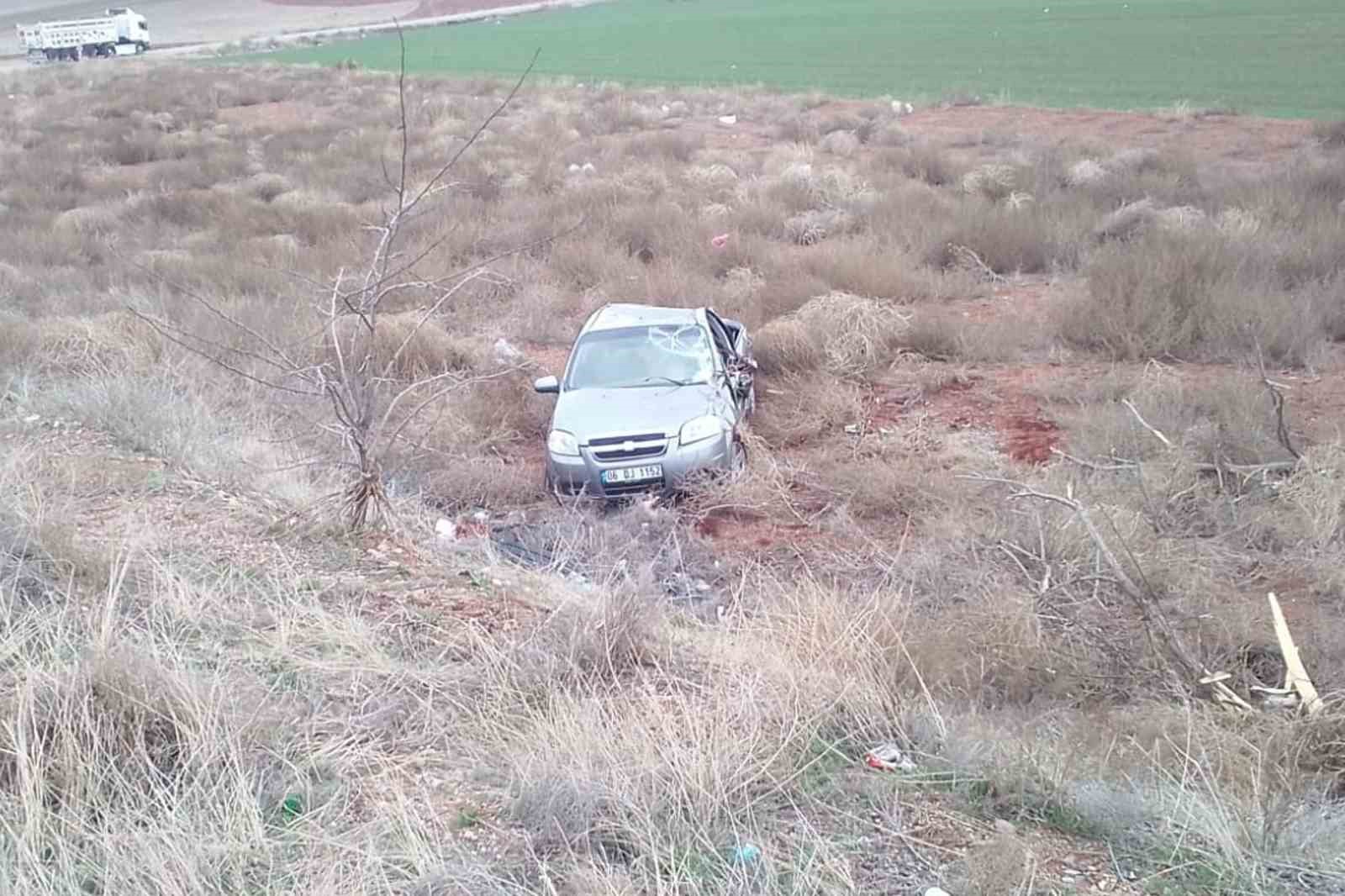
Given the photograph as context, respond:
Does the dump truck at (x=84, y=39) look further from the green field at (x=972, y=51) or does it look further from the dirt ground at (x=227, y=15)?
the green field at (x=972, y=51)

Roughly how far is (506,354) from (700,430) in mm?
4993

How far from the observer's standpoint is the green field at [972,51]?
33.5 metres

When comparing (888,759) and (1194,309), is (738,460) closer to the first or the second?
(888,759)

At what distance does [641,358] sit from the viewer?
10.4 m

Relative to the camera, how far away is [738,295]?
15.2 meters

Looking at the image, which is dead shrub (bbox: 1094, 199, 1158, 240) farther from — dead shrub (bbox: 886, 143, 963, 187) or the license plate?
the license plate

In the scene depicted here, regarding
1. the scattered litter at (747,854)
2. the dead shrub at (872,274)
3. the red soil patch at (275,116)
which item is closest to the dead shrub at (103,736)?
the scattered litter at (747,854)

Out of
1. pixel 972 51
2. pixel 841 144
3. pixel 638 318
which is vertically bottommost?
pixel 638 318

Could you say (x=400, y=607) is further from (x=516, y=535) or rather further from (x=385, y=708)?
(x=516, y=535)

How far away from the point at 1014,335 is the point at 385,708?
35.6 feet

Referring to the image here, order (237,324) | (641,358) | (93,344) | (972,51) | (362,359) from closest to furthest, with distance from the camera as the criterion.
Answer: (237,324) → (641,358) → (93,344) → (362,359) → (972,51)

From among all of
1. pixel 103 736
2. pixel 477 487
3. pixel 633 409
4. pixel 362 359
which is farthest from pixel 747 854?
pixel 362 359

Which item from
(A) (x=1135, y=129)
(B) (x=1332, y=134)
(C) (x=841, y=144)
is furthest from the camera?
(A) (x=1135, y=129)

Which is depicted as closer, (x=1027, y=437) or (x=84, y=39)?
(x=1027, y=437)
